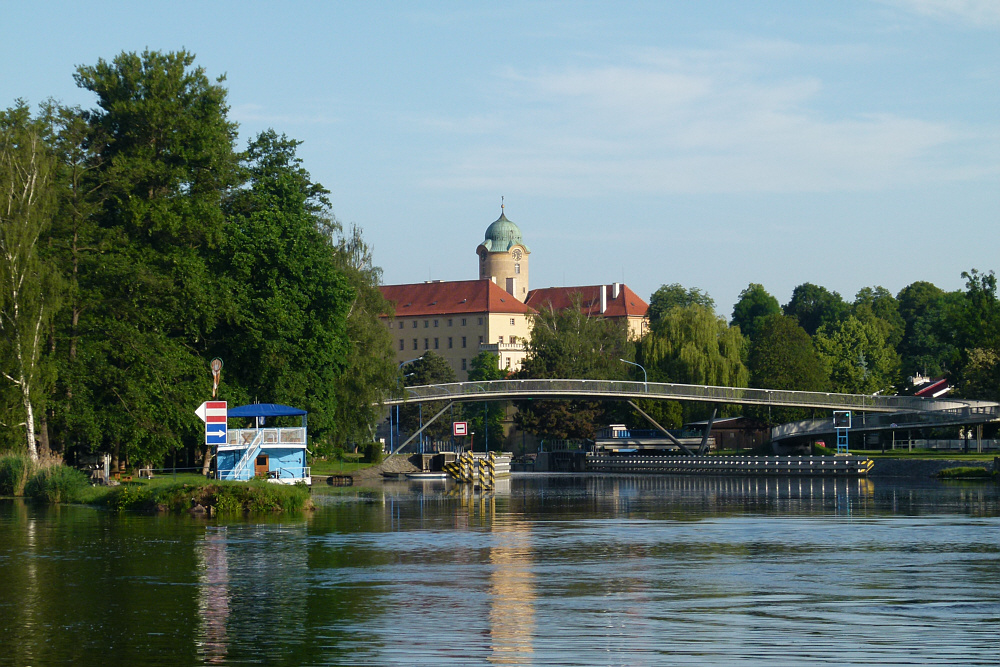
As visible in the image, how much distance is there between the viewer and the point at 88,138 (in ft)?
179

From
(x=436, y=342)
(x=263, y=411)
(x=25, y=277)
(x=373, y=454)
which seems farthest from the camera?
(x=436, y=342)

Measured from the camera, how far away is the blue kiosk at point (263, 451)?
1889 inches

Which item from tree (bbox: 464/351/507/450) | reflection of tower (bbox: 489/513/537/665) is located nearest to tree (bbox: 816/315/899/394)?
tree (bbox: 464/351/507/450)

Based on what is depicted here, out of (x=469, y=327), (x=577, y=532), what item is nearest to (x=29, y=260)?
(x=577, y=532)

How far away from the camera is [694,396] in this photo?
280ft

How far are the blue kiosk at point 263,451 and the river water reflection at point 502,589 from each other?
10464 millimetres

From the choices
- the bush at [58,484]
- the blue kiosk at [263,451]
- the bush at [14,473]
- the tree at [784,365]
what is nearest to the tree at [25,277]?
the bush at [14,473]

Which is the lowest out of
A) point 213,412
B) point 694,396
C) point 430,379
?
point 213,412

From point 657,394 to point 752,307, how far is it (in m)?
71.1

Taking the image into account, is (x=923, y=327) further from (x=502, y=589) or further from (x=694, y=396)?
(x=502, y=589)

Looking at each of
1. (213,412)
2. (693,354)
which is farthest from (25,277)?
(693,354)

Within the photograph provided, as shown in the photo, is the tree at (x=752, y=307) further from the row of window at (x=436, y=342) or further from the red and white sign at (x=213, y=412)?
the red and white sign at (x=213, y=412)

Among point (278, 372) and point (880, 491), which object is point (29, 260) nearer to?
point (278, 372)

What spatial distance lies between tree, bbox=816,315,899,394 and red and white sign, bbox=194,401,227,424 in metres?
75.3
